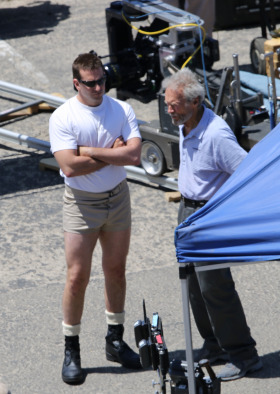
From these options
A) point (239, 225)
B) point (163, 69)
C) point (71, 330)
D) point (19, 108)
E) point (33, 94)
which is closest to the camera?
point (239, 225)

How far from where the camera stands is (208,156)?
467 cm

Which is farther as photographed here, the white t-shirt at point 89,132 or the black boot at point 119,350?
the black boot at point 119,350

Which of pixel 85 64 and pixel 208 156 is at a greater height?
pixel 85 64

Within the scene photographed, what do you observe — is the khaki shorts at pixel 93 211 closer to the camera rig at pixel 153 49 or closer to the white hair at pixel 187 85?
the white hair at pixel 187 85

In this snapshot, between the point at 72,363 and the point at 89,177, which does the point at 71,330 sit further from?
the point at 89,177

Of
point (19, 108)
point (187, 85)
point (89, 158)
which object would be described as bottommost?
point (19, 108)

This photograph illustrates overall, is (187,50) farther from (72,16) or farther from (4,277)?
(72,16)

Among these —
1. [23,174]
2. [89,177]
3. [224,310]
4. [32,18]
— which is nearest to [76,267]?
[89,177]

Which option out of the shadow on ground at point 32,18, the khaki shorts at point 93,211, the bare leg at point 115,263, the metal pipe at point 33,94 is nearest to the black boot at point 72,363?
the bare leg at point 115,263

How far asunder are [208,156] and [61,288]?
6.69 feet

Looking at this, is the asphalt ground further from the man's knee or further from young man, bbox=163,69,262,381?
the man's knee

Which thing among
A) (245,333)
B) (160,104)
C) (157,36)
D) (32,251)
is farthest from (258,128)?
(245,333)

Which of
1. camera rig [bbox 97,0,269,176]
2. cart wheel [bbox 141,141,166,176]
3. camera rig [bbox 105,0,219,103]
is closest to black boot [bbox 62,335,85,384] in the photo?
camera rig [bbox 97,0,269,176]

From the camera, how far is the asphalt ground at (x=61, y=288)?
5.08 meters
